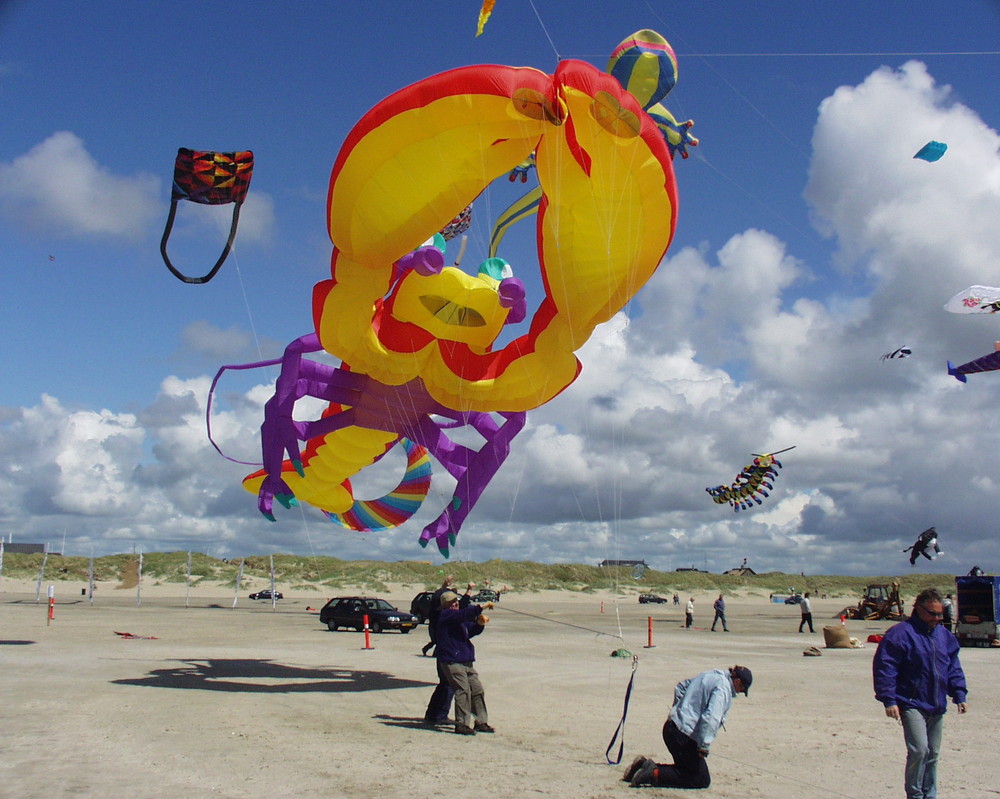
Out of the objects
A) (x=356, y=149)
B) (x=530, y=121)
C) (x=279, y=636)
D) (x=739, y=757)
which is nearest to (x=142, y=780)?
(x=739, y=757)

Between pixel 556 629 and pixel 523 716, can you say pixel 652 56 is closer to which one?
pixel 523 716

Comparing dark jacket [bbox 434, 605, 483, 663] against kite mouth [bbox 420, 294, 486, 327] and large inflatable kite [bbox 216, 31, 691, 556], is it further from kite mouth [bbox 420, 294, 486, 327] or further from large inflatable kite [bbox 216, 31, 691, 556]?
kite mouth [bbox 420, 294, 486, 327]

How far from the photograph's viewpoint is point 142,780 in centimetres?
624

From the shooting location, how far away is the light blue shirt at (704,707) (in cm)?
620

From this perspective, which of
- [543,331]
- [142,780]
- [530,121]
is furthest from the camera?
[543,331]

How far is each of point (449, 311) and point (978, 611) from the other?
1978 cm

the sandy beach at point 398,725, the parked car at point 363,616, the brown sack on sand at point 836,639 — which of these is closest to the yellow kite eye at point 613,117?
the sandy beach at point 398,725

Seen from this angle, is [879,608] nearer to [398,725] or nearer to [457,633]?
[457,633]

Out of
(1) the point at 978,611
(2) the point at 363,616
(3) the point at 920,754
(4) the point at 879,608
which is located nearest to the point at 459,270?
(3) the point at 920,754

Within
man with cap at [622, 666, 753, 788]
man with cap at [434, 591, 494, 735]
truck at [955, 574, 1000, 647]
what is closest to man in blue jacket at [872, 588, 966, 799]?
man with cap at [622, 666, 753, 788]

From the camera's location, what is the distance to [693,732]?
6254mm

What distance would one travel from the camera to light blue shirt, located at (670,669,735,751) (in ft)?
20.3

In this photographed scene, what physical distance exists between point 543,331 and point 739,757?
18.6 ft

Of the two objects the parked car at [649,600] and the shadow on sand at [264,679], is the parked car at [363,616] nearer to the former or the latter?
the shadow on sand at [264,679]
